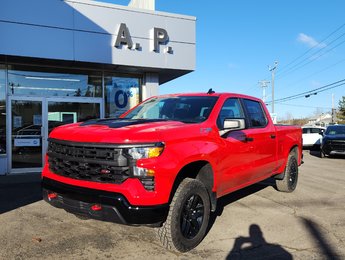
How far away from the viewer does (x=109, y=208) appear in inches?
156

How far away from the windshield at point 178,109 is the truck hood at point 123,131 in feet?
1.91

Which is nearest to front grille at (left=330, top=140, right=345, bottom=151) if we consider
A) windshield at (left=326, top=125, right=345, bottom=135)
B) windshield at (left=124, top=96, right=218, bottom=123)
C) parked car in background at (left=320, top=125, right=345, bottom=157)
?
parked car in background at (left=320, top=125, right=345, bottom=157)

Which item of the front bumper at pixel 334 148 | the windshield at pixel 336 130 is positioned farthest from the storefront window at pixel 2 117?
the windshield at pixel 336 130

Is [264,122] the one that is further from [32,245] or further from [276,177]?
[32,245]

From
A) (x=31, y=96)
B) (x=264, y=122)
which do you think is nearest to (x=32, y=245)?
(x=264, y=122)

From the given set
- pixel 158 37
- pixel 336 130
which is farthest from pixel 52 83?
pixel 336 130

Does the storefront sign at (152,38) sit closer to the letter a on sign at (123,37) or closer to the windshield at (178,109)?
the letter a on sign at (123,37)

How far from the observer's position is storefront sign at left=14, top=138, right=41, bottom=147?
10852 millimetres

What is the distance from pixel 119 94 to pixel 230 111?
7.15 metres

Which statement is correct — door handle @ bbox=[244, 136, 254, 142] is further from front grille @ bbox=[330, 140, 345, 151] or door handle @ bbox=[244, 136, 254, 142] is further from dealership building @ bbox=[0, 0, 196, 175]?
front grille @ bbox=[330, 140, 345, 151]

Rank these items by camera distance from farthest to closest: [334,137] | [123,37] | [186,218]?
[334,137], [123,37], [186,218]

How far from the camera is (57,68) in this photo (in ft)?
37.6

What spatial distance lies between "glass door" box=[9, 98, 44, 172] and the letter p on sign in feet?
12.3

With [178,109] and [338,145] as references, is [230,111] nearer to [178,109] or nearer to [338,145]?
[178,109]
